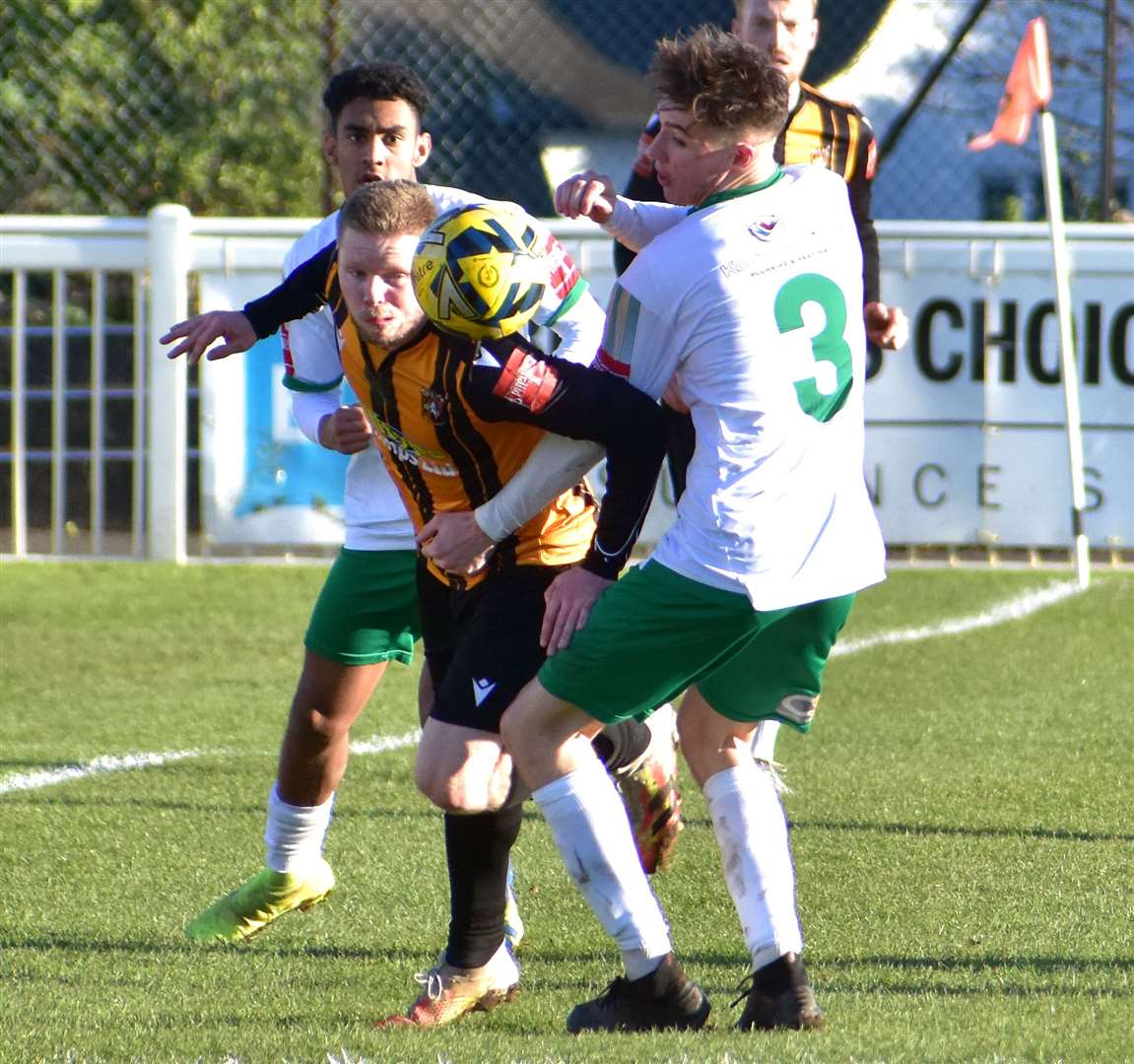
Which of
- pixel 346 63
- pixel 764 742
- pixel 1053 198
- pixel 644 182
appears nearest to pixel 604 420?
pixel 644 182

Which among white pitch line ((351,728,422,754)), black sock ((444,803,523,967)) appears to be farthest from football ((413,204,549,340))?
white pitch line ((351,728,422,754))

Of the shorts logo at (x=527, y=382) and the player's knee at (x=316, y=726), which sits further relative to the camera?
the player's knee at (x=316, y=726)

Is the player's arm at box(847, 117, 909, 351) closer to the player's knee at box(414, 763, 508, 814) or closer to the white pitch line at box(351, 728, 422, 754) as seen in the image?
the player's knee at box(414, 763, 508, 814)

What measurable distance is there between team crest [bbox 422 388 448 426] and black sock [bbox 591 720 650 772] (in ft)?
2.76

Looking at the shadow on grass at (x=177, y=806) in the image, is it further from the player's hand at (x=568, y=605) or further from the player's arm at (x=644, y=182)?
the player's hand at (x=568, y=605)

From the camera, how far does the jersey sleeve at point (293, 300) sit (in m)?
4.12

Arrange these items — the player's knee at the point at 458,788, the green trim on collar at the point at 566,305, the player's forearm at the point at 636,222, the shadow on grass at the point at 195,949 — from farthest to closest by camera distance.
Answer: the shadow on grass at the point at 195,949 → the green trim on collar at the point at 566,305 → the player's forearm at the point at 636,222 → the player's knee at the point at 458,788

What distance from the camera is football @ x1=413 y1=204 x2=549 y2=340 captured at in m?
3.29

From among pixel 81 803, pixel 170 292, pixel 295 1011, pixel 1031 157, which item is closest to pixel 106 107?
pixel 170 292

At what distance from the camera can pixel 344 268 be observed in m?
3.61

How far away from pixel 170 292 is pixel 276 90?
4256 millimetres

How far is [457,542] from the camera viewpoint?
345 centimetres

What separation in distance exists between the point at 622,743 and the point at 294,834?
34.1 inches

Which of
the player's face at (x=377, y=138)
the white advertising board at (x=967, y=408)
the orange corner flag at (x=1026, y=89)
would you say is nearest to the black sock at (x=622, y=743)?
the player's face at (x=377, y=138)
